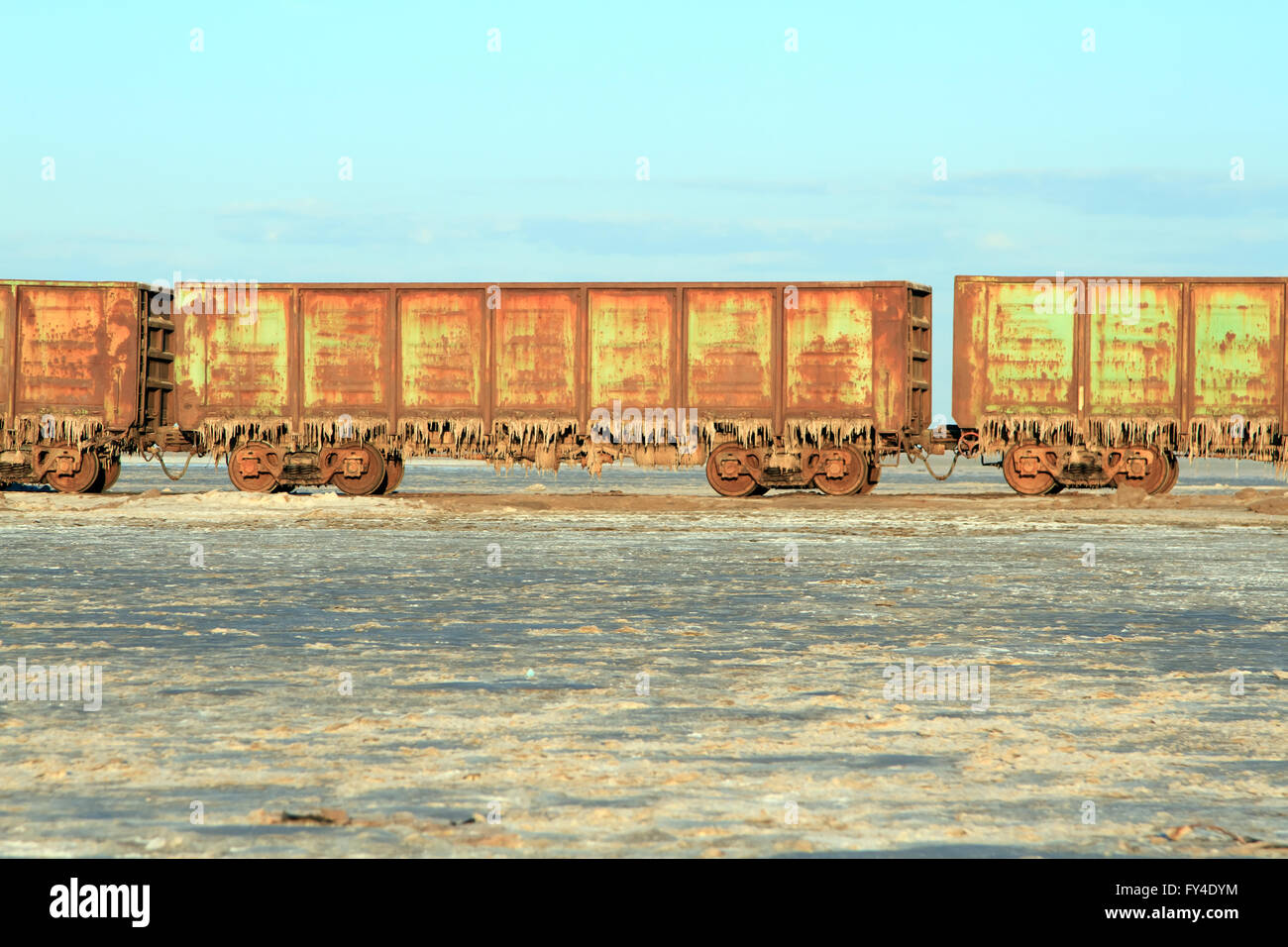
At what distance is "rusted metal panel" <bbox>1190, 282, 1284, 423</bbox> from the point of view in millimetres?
20016

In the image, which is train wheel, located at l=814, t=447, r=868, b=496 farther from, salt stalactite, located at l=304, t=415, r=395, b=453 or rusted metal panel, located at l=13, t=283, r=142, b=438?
rusted metal panel, located at l=13, t=283, r=142, b=438

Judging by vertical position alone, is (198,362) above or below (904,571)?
above

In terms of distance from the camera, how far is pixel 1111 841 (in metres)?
3.93

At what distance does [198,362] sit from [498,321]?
4.97 m

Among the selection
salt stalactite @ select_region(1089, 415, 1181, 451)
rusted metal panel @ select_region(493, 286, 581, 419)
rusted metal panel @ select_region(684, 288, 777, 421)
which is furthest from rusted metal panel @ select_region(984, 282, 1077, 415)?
rusted metal panel @ select_region(493, 286, 581, 419)

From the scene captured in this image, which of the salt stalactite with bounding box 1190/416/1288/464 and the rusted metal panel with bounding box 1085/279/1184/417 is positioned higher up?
the rusted metal panel with bounding box 1085/279/1184/417

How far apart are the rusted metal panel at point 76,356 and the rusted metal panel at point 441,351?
4.25 m

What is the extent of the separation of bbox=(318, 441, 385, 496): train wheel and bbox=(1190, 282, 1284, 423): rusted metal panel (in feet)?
41.8

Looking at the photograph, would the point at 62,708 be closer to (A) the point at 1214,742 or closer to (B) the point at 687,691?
(B) the point at 687,691

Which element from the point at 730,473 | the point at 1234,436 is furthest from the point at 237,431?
the point at 1234,436

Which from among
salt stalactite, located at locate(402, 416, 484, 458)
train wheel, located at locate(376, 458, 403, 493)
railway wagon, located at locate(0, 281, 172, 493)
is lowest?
train wheel, located at locate(376, 458, 403, 493)

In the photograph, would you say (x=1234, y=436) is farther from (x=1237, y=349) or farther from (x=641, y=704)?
(x=641, y=704)

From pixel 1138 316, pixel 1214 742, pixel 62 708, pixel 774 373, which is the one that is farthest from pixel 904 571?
pixel 1138 316

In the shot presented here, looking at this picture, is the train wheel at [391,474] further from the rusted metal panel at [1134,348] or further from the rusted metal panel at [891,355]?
the rusted metal panel at [1134,348]
